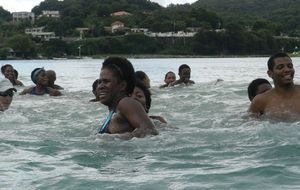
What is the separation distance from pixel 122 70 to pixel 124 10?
6153 inches

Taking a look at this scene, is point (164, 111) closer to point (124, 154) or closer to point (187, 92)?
point (187, 92)

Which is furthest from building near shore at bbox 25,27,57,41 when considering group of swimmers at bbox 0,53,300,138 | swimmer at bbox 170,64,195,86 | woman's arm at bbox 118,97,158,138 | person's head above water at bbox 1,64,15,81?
woman's arm at bbox 118,97,158,138

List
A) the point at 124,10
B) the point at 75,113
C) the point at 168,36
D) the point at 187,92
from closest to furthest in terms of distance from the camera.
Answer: the point at 75,113 → the point at 187,92 → the point at 168,36 → the point at 124,10

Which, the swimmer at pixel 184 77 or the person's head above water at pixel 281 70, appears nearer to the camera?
the person's head above water at pixel 281 70

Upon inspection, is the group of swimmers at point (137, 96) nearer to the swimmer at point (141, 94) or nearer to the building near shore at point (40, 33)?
the swimmer at point (141, 94)

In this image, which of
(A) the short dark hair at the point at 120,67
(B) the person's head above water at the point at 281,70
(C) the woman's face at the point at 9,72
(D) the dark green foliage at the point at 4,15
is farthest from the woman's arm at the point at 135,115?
(D) the dark green foliage at the point at 4,15

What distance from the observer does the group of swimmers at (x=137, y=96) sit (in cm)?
556

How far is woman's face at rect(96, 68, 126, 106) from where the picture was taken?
5566 millimetres

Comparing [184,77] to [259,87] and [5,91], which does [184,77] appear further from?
[5,91]

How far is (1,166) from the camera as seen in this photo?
5223 mm

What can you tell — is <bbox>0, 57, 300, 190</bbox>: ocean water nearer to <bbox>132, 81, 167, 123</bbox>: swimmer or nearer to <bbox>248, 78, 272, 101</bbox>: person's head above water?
<bbox>132, 81, 167, 123</bbox>: swimmer

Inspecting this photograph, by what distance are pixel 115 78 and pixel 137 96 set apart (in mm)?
1127

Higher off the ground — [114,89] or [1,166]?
[114,89]

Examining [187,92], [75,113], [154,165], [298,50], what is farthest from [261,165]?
[298,50]
